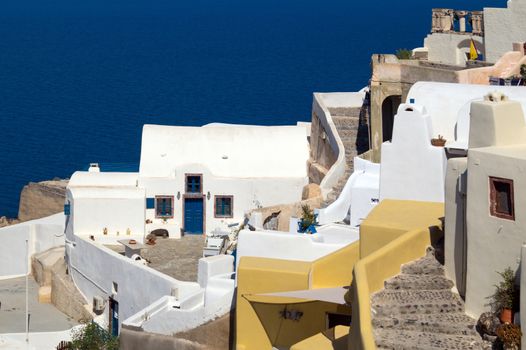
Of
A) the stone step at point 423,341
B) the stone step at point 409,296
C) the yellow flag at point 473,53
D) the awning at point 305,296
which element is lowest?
the stone step at point 423,341

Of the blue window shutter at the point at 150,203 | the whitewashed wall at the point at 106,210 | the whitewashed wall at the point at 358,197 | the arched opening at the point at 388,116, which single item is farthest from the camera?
the blue window shutter at the point at 150,203

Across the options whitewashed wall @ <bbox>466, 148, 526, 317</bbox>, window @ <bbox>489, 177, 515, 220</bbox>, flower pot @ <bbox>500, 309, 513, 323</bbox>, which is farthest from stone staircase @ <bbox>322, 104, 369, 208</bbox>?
flower pot @ <bbox>500, 309, 513, 323</bbox>

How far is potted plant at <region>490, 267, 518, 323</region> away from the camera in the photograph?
86.0ft

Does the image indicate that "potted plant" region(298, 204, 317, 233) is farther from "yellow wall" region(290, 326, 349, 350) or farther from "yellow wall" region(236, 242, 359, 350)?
"yellow wall" region(290, 326, 349, 350)

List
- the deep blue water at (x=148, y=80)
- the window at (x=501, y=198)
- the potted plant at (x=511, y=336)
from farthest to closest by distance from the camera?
the deep blue water at (x=148, y=80) < the window at (x=501, y=198) < the potted plant at (x=511, y=336)

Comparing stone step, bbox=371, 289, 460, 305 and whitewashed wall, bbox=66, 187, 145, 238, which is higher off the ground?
whitewashed wall, bbox=66, 187, 145, 238

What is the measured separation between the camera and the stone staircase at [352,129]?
51.8 metres

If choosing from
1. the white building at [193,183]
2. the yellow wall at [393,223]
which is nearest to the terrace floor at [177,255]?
the white building at [193,183]

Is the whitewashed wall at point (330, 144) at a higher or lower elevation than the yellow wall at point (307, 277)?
higher

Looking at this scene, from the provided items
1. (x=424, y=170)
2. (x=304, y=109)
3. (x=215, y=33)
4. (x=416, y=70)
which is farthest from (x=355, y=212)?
(x=215, y=33)

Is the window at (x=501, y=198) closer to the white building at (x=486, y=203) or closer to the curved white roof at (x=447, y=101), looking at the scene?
the white building at (x=486, y=203)

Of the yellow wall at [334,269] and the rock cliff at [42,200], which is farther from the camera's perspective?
the rock cliff at [42,200]

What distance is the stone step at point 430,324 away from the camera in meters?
27.2

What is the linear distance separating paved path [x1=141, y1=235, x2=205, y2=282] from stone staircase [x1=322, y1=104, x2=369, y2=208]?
5591mm
